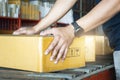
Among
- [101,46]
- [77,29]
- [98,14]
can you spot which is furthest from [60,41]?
[101,46]

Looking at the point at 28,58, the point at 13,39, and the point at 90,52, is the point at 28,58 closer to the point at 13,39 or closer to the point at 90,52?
the point at 13,39

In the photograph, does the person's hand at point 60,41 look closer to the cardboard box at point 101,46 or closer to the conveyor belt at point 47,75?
the conveyor belt at point 47,75

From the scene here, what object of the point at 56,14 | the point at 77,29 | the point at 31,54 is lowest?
the point at 31,54

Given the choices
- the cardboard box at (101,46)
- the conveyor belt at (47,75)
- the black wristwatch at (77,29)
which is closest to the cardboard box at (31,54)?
the conveyor belt at (47,75)

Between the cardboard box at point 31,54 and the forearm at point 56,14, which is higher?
the forearm at point 56,14

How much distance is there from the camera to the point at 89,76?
1.47m

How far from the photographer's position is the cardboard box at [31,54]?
4.68ft

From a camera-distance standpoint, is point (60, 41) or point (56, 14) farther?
point (56, 14)

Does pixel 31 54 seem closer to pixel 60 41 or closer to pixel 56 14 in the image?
pixel 60 41

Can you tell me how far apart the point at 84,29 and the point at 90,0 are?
5.50m

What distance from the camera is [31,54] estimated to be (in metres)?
1.46

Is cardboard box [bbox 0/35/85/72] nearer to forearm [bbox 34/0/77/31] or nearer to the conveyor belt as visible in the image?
the conveyor belt

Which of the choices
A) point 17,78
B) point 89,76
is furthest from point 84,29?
point 17,78

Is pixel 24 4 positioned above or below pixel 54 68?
above
